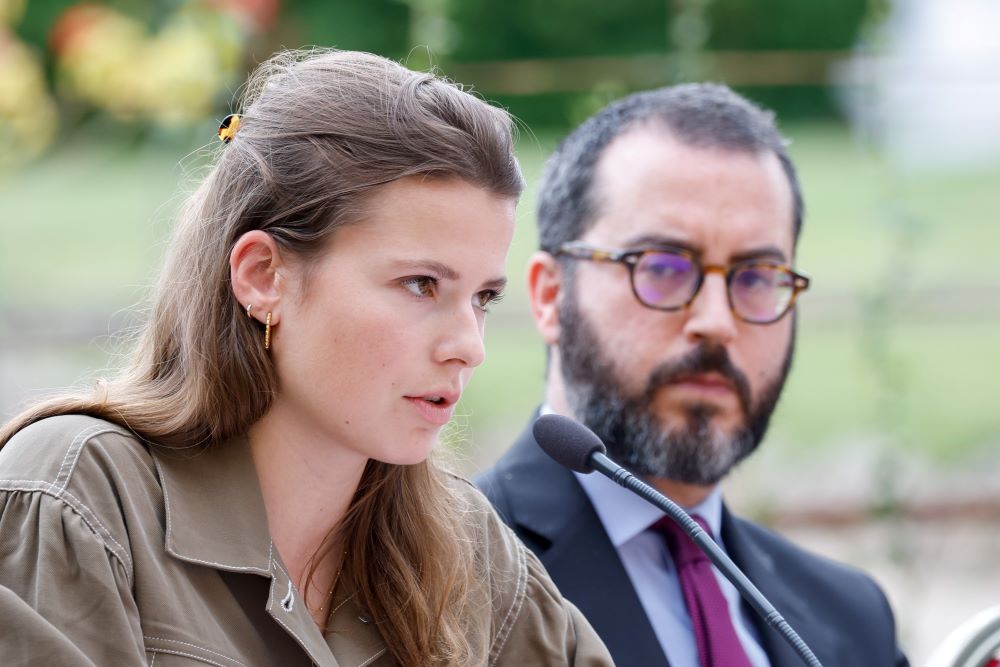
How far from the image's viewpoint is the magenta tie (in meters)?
2.08

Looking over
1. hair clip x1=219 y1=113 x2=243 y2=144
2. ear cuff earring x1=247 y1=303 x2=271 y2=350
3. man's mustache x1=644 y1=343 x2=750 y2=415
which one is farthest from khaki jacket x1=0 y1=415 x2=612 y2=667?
man's mustache x1=644 y1=343 x2=750 y2=415

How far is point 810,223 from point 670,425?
5.20m

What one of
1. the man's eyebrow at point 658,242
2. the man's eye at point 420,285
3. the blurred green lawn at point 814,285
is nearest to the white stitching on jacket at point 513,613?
the man's eye at point 420,285

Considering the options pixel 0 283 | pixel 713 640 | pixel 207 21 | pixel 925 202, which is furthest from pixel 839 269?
pixel 713 640

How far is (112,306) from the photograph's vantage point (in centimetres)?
741

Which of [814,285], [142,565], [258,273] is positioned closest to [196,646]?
[142,565]

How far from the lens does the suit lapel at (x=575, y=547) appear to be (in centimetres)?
209

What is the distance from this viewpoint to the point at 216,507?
1.62 metres

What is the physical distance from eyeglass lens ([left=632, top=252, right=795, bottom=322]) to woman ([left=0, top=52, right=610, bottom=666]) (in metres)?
0.54

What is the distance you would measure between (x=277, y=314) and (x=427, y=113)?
0.32 metres

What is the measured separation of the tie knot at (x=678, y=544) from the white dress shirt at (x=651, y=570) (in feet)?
0.03

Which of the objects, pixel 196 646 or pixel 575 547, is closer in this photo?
pixel 196 646

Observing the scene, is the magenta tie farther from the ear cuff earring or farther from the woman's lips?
the ear cuff earring

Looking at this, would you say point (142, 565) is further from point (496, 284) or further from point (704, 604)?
point (704, 604)
